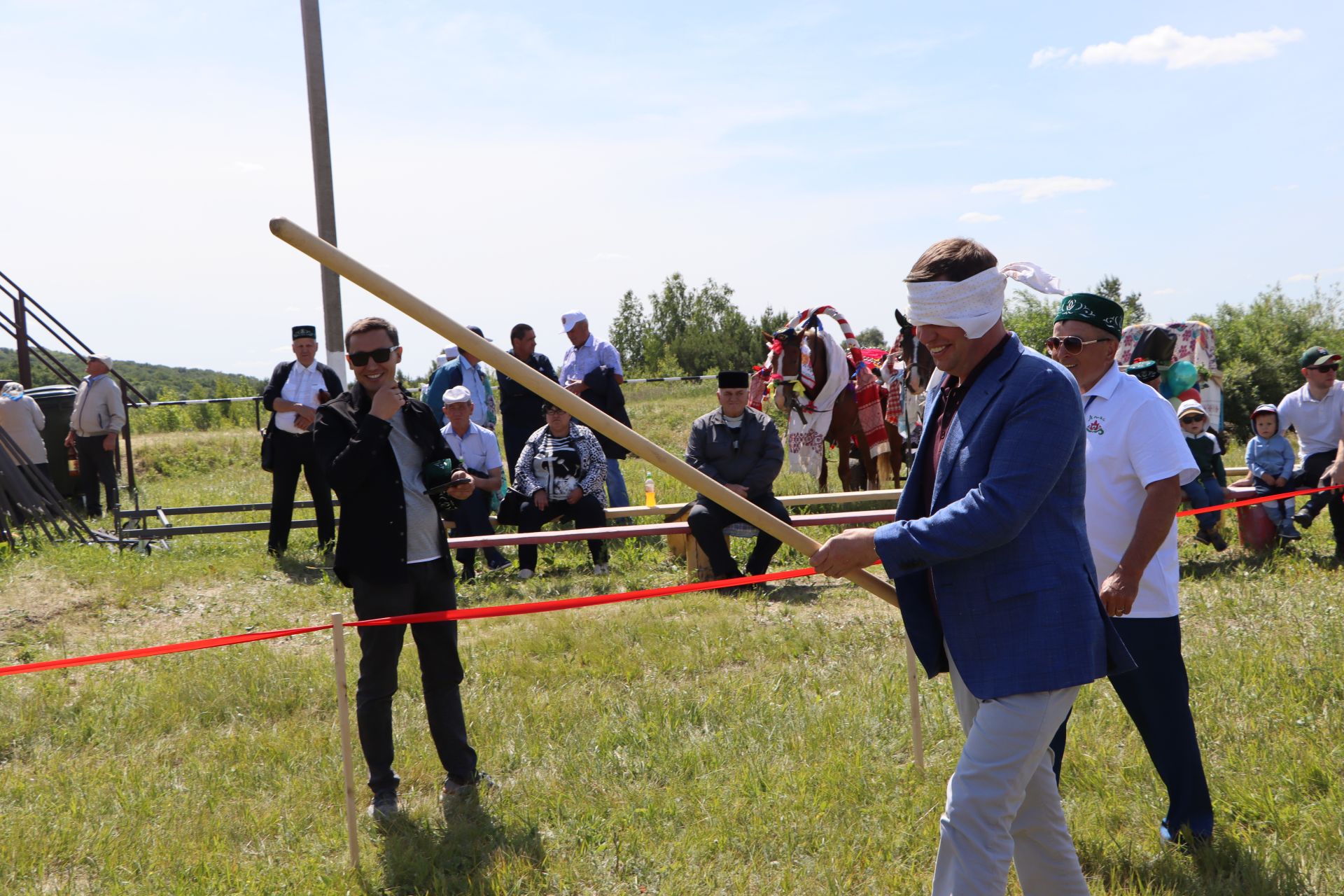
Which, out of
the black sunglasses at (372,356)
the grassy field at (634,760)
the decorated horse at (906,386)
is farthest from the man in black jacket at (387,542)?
the decorated horse at (906,386)

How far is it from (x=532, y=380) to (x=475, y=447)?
6.59 m

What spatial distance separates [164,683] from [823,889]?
13.5 ft

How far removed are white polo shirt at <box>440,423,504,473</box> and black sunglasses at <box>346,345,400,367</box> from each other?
526cm

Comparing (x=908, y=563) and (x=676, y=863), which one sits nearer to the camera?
(x=908, y=563)

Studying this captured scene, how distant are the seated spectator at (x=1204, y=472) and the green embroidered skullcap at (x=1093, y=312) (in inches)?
249

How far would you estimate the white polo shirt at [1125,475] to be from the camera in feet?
11.5

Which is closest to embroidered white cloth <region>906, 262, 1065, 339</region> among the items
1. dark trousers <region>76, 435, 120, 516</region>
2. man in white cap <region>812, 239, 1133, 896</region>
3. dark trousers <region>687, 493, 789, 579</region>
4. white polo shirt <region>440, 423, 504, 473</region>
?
man in white cap <region>812, 239, 1133, 896</region>

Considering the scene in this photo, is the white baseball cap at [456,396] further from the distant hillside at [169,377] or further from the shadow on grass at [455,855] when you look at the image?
the distant hillside at [169,377]

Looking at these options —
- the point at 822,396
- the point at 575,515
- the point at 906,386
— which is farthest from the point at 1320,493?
the point at 575,515

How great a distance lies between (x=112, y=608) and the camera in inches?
320

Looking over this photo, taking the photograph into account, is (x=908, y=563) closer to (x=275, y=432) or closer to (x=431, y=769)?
(x=431, y=769)

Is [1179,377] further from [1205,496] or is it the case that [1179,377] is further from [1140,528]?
[1140,528]

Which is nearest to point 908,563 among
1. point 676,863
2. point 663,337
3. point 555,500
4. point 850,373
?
point 676,863

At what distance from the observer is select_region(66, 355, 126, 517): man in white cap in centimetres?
1216
